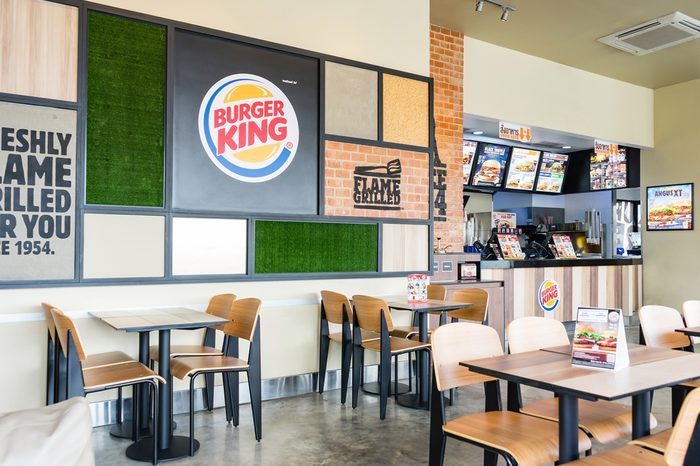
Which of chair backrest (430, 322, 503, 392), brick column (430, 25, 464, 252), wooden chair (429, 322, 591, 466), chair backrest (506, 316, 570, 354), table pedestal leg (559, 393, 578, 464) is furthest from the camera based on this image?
brick column (430, 25, 464, 252)

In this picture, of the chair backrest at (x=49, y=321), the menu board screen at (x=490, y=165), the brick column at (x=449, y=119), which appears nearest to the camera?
the chair backrest at (x=49, y=321)

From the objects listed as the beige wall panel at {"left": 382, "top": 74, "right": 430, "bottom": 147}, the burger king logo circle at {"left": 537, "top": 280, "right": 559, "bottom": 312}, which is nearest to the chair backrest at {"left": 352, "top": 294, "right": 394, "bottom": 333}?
the beige wall panel at {"left": 382, "top": 74, "right": 430, "bottom": 147}

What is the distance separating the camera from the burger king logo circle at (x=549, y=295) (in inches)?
288

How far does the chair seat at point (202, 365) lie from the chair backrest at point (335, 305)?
3.39ft

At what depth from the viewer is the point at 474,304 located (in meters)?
4.83

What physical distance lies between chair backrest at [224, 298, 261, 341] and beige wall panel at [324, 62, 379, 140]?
1.83 meters

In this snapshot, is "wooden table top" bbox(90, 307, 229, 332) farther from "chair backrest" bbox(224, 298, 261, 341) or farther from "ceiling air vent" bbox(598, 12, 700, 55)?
"ceiling air vent" bbox(598, 12, 700, 55)

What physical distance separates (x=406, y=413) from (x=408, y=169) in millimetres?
2320

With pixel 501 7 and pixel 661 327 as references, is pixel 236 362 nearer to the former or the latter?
pixel 661 327

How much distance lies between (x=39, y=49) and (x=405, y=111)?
3093 millimetres

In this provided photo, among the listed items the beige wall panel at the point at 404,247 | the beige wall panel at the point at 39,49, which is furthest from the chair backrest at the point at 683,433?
the beige wall panel at the point at 39,49

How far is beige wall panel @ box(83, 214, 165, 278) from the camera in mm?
3875

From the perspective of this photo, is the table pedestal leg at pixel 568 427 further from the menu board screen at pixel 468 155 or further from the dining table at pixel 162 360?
the menu board screen at pixel 468 155

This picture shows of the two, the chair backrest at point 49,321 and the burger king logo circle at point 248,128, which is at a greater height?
the burger king logo circle at point 248,128
